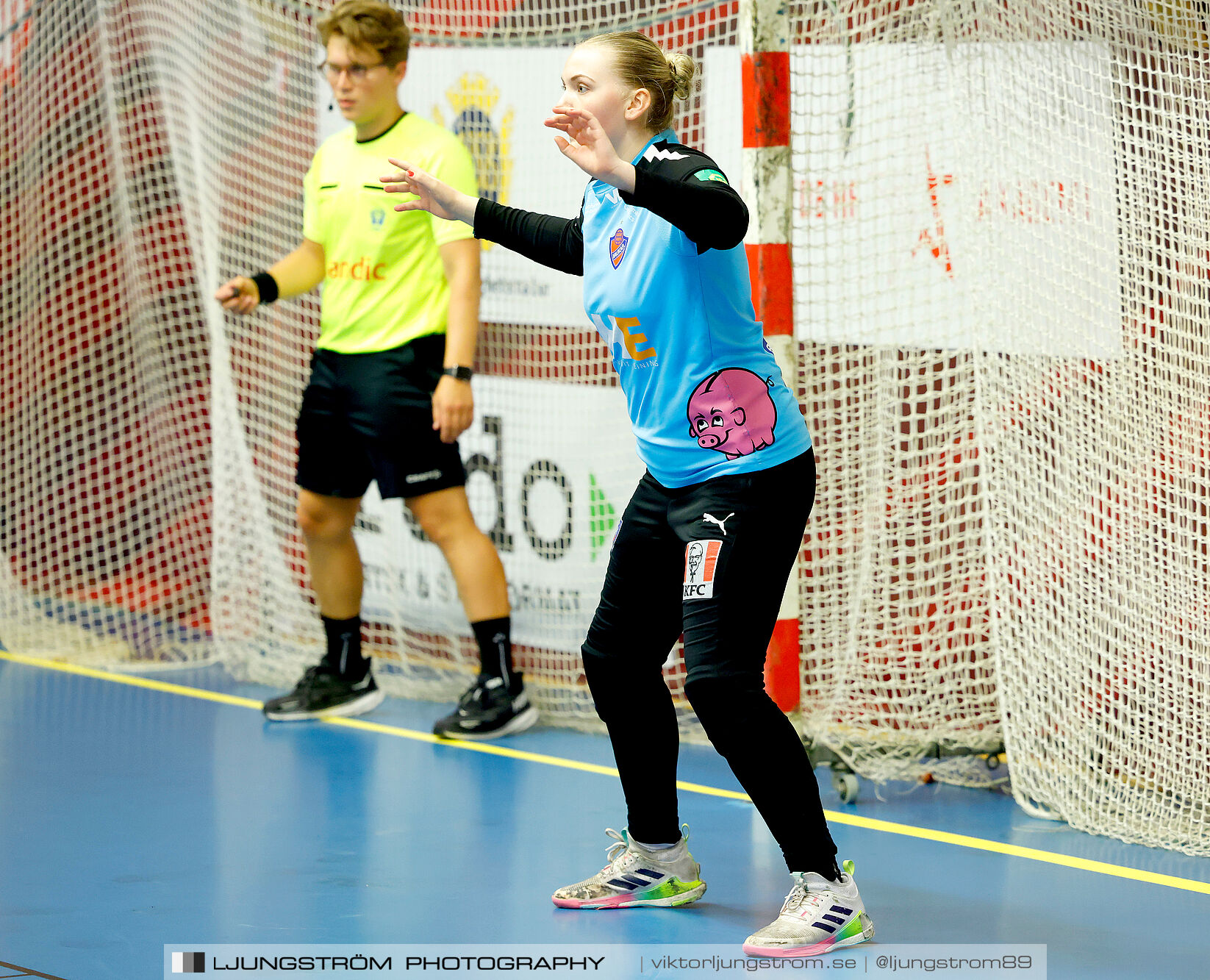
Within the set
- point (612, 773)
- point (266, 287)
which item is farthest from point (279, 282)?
point (612, 773)

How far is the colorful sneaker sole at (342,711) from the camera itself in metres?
5.29

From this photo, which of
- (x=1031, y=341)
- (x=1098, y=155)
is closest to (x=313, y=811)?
(x=1031, y=341)

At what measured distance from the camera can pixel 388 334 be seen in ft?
16.8

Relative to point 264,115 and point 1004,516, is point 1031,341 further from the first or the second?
point 264,115

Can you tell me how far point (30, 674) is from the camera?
586 centimetres

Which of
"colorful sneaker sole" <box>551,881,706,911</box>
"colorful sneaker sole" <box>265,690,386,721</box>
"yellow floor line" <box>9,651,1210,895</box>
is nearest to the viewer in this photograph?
"colorful sneaker sole" <box>551,881,706,911</box>

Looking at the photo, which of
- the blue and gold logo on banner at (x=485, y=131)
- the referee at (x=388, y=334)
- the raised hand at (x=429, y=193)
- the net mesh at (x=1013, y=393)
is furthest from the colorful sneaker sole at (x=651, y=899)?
the blue and gold logo on banner at (x=485, y=131)

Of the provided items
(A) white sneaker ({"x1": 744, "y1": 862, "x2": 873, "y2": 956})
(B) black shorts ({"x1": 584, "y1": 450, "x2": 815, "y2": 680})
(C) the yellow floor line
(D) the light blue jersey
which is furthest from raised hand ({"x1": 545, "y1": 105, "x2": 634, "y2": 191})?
(C) the yellow floor line

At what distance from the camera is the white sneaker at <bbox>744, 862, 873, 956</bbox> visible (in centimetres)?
311

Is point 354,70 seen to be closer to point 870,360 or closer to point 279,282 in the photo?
point 279,282

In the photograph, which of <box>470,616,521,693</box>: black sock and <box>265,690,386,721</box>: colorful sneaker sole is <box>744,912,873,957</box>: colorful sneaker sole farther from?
<box>265,690,386,721</box>: colorful sneaker sole

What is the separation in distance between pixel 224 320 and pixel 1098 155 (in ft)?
11.1

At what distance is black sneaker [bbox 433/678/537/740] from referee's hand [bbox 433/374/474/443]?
827 millimetres

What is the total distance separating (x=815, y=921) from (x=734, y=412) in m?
1.02
